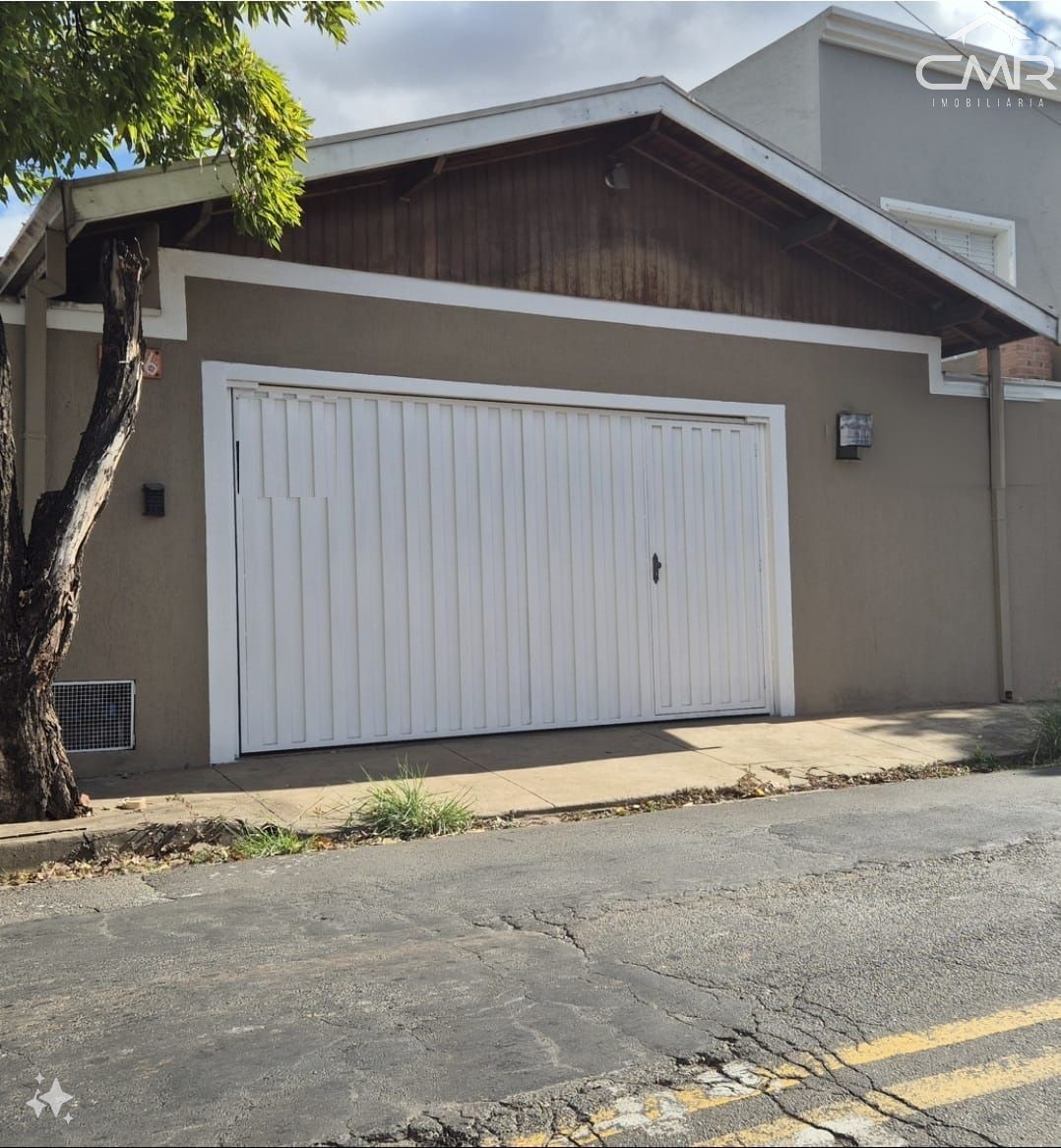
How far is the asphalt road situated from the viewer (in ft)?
9.67

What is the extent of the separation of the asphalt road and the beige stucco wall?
255 centimetres

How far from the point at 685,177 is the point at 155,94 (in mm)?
5153

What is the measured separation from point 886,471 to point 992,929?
7132mm

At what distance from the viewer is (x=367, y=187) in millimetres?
8594

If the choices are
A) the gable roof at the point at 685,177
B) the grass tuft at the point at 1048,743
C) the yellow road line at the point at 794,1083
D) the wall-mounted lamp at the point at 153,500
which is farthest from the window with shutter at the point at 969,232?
the yellow road line at the point at 794,1083

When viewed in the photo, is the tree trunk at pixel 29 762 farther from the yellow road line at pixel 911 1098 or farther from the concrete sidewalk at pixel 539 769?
the yellow road line at pixel 911 1098

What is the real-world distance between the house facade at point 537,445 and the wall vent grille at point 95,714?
0.19 ft

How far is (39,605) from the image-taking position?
20.2 ft

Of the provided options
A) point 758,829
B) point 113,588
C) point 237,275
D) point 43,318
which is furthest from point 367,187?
point 758,829

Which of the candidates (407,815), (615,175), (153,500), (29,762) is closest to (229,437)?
(153,500)

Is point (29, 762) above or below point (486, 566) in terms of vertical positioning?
below

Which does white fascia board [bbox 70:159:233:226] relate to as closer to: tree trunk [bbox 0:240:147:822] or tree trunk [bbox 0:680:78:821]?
tree trunk [bbox 0:240:147:822]

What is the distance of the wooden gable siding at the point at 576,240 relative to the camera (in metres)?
8.55

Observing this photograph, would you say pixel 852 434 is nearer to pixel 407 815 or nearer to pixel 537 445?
pixel 537 445
